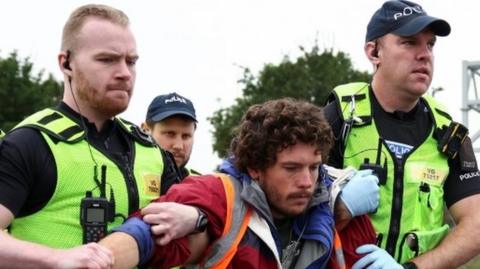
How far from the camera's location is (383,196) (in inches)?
212

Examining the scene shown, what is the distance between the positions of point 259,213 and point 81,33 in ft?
3.77

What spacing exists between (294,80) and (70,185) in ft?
120

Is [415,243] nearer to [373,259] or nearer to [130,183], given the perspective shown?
[373,259]

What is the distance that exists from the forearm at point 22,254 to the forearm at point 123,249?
0.74 feet

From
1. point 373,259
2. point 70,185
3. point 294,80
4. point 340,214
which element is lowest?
point 294,80

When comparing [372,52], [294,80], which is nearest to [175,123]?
[372,52]

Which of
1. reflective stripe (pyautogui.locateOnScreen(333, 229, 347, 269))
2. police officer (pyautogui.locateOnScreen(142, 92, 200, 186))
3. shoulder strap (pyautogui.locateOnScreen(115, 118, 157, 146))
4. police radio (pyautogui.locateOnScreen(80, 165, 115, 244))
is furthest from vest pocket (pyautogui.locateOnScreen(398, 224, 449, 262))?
police officer (pyautogui.locateOnScreen(142, 92, 200, 186))

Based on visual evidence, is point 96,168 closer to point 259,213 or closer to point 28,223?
point 28,223

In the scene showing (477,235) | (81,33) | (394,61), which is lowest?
(477,235)

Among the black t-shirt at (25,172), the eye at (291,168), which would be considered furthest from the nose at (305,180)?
the black t-shirt at (25,172)

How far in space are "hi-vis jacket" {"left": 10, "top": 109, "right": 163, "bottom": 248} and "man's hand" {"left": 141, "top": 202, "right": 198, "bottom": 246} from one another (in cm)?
41

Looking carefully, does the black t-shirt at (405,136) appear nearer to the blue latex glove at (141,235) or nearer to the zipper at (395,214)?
the zipper at (395,214)

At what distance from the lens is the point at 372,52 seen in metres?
5.80

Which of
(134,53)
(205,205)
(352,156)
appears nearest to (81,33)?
(134,53)
